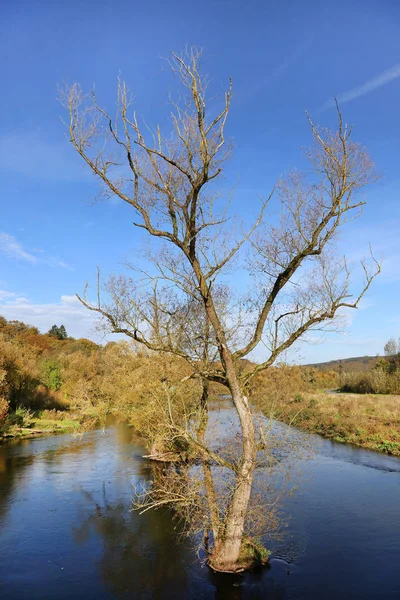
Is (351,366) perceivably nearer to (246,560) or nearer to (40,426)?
(40,426)

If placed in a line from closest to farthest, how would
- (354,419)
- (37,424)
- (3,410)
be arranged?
(3,410)
(354,419)
(37,424)

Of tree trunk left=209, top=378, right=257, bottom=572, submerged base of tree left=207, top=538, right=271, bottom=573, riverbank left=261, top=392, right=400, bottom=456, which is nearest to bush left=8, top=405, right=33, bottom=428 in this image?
riverbank left=261, top=392, right=400, bottom=456

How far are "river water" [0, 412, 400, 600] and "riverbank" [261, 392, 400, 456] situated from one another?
520 centimetres

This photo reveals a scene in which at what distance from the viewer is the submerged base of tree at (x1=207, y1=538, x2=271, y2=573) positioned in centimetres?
1003

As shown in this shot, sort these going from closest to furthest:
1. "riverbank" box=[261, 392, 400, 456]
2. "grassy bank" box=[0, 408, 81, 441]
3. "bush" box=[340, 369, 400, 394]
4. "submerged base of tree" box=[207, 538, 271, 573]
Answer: "submerged base of tree" box=[207, 538, 271, 573]
"riverbank" box=[261, 392, 400, 456]
"grassy bank" box=[0, 408, 81, 441]
"bush" box=[340, 369, 400, 394]

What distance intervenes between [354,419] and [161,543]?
68.8 feet

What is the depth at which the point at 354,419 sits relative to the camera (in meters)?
29.8

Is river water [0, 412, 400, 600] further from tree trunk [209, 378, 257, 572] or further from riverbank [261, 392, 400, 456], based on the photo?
riverbank [261, 392, 400, 456]

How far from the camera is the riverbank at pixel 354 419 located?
25572mm

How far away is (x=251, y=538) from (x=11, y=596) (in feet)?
18.1

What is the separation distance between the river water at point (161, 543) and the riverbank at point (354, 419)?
520 cm

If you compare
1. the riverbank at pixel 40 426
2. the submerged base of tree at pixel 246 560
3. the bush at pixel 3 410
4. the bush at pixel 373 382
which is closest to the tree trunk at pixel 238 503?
the submerged base of tree at pixel 246 560

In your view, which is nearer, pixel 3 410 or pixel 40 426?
pixel 3 410

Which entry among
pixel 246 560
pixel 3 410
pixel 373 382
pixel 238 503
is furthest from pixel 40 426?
pixel 373 382
